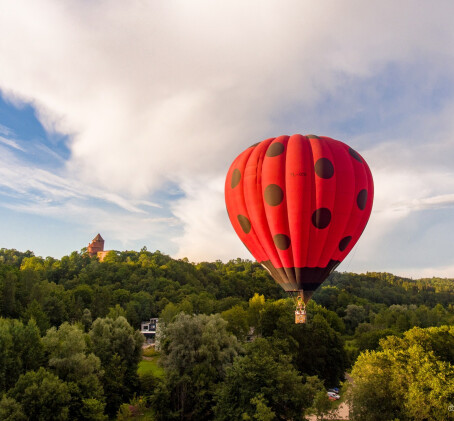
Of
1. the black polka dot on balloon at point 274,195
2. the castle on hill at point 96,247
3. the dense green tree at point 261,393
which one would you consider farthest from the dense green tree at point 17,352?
the castle on hill at point 96,247

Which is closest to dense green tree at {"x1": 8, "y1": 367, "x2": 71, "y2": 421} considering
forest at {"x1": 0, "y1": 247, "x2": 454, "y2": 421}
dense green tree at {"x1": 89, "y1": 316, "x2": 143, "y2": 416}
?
forest at {"x1": 0, "y1": 247, "x2": 454, "y2": 421}

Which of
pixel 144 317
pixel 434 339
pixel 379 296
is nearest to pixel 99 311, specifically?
pixel 144 317

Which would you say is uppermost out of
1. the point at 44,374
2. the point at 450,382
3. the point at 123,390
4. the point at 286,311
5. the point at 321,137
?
the point at 321,137

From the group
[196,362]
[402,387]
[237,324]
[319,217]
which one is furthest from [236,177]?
[237,324]

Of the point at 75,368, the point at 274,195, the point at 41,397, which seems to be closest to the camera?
the point at 274,195

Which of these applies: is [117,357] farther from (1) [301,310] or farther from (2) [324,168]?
(2) [324,168]

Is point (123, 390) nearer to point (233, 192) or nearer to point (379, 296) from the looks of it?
point (233, 192)

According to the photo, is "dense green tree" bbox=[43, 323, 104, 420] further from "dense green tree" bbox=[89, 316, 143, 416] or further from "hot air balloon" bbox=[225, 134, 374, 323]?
"hot air balloon" bbox=[225, 134, 374, 323]
